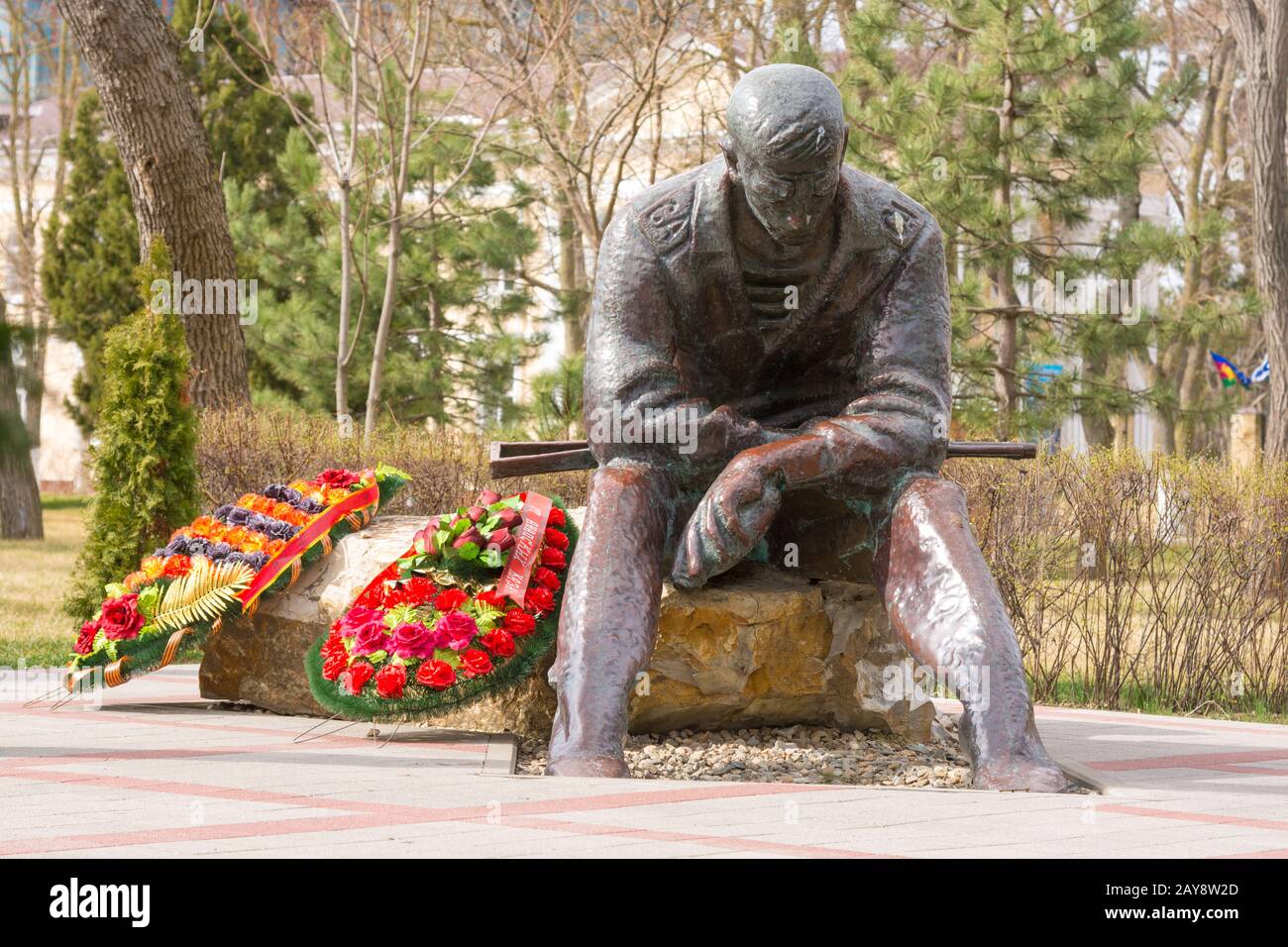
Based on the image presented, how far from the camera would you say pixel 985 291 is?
15859 mm

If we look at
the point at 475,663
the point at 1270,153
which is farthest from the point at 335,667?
the point at 1270,153

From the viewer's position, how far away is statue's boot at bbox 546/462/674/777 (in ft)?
14.4

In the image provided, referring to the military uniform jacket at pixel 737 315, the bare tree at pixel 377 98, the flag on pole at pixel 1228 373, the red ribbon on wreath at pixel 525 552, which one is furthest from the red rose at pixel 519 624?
the flag on pole at pixel 1228 373

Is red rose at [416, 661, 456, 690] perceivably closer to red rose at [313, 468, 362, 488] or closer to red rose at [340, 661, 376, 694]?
red rose at [340, 661, 376, 694]

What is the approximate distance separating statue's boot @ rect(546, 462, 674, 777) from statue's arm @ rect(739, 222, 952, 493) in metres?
0.40

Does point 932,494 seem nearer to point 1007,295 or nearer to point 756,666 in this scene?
point 756,666

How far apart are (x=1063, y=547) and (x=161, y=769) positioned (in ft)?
17.0

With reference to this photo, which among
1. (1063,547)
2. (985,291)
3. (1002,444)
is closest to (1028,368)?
(985,291)

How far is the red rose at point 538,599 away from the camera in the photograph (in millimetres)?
5434

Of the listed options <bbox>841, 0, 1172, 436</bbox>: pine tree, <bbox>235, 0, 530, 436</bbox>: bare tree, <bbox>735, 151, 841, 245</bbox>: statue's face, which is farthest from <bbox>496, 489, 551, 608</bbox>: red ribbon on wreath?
<bbox>841, 0, 1172, 436</bbox>: pine tree

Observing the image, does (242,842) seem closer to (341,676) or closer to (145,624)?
(341,676)

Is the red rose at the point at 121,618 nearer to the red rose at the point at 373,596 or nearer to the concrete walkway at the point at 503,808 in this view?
the concrete walkway at the point at 503,808

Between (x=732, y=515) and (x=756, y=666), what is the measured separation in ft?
2.89

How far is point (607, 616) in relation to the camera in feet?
15.0
